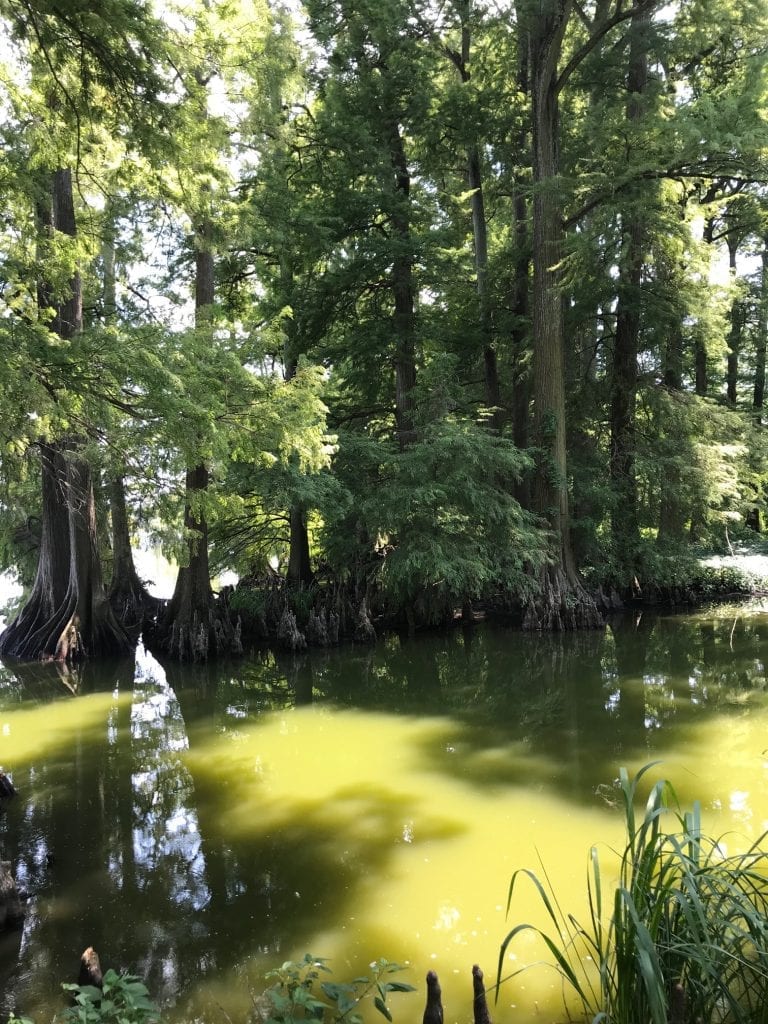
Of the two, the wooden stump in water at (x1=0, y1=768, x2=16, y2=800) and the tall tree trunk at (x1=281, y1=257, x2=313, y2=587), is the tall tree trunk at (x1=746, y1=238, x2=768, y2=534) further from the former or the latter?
the wooden stump in water at (x1=0, y1=768, x2=16, y2=800)

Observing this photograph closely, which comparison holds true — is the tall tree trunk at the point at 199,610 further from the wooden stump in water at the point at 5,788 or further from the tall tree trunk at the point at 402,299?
the wooden stump in water at the point at 5,788

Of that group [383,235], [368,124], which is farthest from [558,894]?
[368,124]

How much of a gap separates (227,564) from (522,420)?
6.66 meters

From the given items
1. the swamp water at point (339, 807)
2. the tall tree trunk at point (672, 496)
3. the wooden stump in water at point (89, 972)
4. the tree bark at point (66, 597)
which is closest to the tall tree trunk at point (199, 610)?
the tree bark at point (66, 597)

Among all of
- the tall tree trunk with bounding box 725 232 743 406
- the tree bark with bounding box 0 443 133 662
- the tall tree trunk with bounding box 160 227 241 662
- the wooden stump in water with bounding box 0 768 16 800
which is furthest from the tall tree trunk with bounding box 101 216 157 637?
the tall tree trunk with bounding box 725 232 743 406

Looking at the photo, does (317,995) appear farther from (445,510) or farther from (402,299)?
(402,299)

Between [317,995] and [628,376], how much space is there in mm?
12206

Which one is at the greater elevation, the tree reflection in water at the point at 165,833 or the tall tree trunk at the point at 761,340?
the tall tree trunk at the point at 761,340

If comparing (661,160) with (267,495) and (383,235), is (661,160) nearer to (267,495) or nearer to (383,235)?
(383,235)

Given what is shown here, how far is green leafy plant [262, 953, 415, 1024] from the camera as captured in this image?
6.90 ft

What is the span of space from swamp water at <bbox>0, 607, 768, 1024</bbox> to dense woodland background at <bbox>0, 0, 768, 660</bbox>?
213 cm

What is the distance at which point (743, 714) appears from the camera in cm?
610

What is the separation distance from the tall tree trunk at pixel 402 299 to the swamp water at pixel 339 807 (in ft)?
17.3

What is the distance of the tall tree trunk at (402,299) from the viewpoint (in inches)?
460
